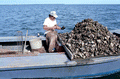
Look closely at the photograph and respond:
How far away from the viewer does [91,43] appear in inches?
154

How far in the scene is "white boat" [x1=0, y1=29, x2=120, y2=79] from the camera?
3.34 meters

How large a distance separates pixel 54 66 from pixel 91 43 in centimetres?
132

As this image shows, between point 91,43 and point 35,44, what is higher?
point 91,43

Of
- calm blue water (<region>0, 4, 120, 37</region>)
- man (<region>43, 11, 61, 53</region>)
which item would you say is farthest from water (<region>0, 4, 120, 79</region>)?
man (<region>43, 11, 61, 53</region>)

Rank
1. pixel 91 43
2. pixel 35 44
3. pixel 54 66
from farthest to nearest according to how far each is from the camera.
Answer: pixel 35 44
pixel 91 43
pixel 54 66

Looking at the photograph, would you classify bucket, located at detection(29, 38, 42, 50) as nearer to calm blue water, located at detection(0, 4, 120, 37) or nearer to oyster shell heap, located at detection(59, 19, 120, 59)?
oyster shell heap, located at detection(59, 19, 120, 59)

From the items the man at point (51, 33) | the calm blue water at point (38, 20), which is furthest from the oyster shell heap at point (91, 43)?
the calm blue water at point (38, 20)

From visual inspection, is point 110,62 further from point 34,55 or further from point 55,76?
point 34,55

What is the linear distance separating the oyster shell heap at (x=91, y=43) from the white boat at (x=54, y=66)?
0.21 meters

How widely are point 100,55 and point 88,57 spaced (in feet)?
1.27

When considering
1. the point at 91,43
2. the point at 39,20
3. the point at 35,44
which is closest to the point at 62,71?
the point at 91,43

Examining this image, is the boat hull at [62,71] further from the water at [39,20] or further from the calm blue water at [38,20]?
the calm blue water at [38,20]

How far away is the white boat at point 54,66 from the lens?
334 cm

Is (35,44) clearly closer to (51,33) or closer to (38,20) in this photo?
(51,33)
